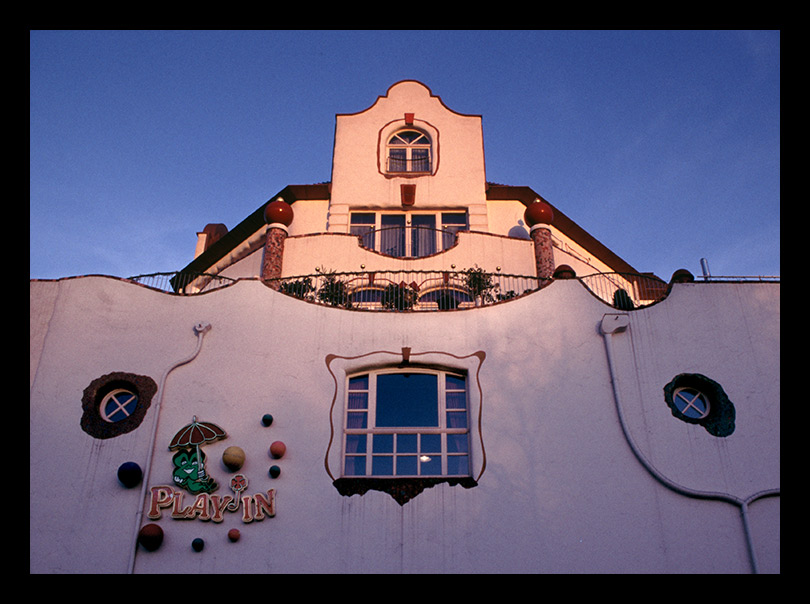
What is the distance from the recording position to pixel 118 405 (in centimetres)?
1248

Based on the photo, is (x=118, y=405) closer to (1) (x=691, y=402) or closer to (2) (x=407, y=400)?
(2) (x=407, y=400)

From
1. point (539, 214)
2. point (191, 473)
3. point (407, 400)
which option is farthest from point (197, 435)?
point (539, 214)

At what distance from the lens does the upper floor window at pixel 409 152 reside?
20.5m

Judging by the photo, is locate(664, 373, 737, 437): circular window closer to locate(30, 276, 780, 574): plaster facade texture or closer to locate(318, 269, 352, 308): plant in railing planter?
locate(30, 276, 780, 574): plaster facade texture

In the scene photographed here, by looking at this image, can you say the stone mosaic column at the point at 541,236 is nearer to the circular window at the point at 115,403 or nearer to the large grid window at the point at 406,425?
the large grid window at the point at 406,425

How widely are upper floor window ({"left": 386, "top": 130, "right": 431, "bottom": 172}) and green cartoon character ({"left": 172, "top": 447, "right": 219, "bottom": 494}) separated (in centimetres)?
1125

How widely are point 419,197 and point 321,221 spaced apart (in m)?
3.00

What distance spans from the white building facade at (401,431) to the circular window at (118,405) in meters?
0.04

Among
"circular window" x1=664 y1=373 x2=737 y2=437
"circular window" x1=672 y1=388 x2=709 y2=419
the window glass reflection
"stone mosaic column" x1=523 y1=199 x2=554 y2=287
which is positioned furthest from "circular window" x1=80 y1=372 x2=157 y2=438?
"stone mosaic column" x1=523 y1=199 x2=554 y2=287

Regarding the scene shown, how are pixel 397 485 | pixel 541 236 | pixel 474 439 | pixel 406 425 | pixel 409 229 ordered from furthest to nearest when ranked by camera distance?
pixel 409 229
pixel 541 236
pixel 406 425
pixel 474 439
pixel 397 485

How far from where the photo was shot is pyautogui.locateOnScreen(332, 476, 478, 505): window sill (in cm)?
1138

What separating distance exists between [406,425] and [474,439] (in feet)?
4.05

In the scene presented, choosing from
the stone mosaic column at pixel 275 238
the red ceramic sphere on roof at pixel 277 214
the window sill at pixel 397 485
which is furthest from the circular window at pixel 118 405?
the red ceramic sphere on roof at pixel 277 214

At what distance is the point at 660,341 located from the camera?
1309 centimetres
